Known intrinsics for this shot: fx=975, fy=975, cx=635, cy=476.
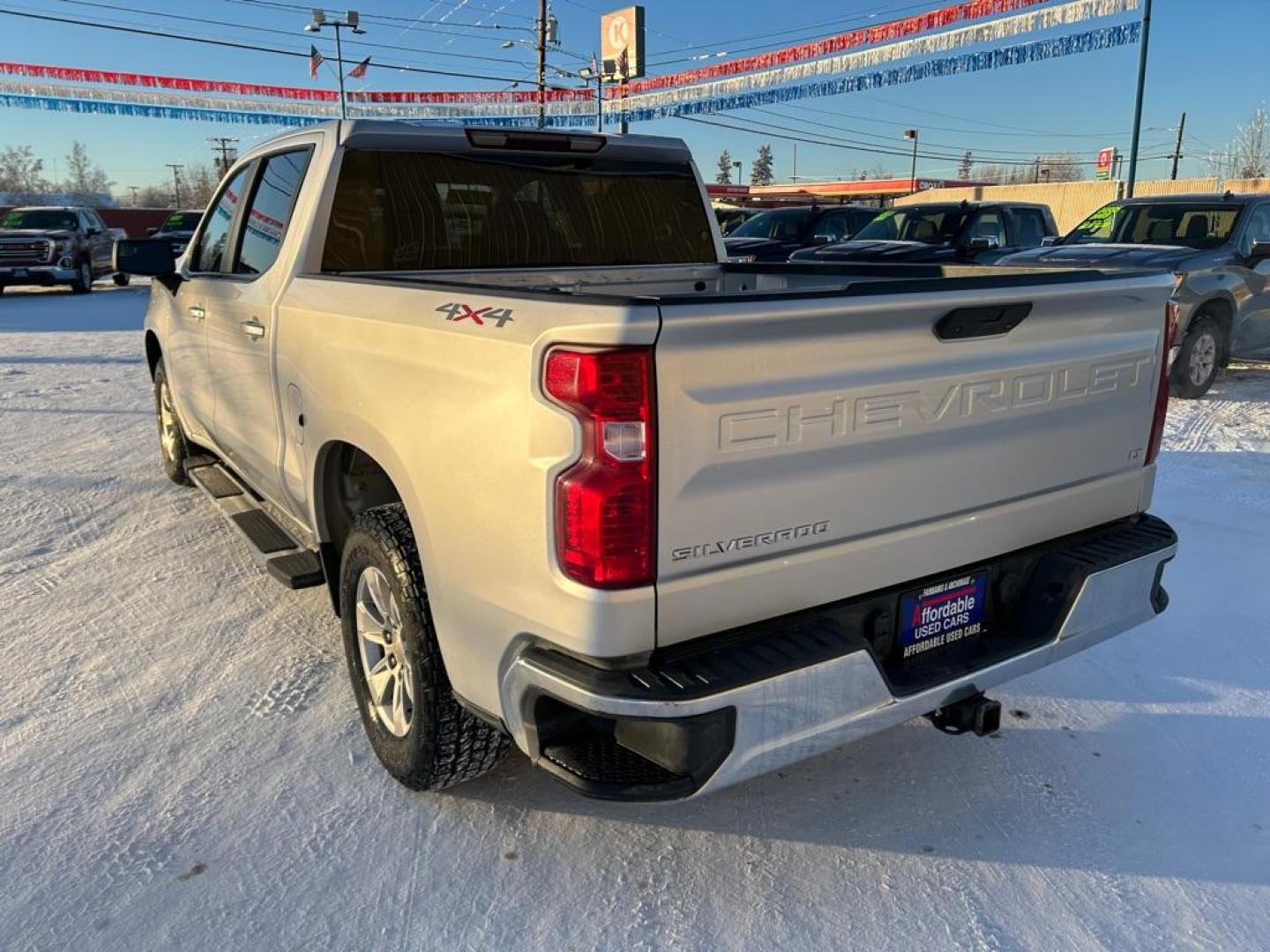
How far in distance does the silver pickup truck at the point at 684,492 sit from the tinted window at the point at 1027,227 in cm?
1123

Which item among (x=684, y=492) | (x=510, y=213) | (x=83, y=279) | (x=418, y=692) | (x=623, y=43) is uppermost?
(x=623, y=43)

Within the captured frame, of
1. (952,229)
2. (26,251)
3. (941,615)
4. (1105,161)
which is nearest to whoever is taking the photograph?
(941,615)

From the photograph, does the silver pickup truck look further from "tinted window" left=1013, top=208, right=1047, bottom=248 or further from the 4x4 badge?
"tinted window" left=1013, top=208, right=1047, bottom=248

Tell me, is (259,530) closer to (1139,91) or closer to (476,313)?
(476,313)

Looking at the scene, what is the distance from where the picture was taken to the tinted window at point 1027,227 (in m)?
13.8

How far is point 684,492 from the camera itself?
208 centimetres

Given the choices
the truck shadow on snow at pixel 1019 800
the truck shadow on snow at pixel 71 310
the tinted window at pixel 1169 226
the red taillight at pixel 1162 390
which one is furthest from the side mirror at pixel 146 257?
the truck shadow on snow at pixel 71 310

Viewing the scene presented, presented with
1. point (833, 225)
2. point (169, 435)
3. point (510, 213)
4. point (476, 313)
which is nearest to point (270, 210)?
point (510, 213)

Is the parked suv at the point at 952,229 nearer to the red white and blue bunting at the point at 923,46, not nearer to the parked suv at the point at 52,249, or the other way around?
the red white and blue bunting at the point at 923,46

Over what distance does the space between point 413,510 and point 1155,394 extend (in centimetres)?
226

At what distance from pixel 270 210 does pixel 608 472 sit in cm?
269

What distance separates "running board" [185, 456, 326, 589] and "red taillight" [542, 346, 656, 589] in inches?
66.5

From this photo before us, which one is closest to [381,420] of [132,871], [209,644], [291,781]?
[291,781]

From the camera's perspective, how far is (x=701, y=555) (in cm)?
214
